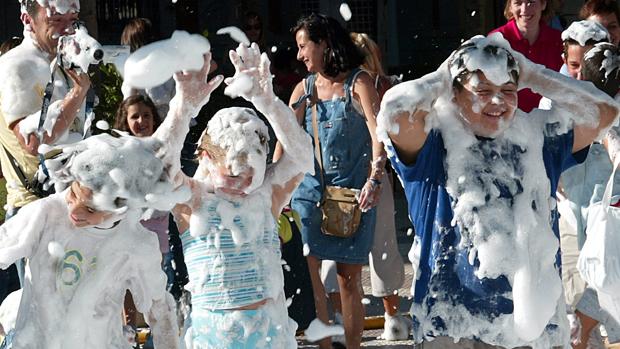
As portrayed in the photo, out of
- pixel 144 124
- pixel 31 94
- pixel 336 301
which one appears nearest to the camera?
pixel 31 94

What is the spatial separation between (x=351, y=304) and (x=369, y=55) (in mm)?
1325

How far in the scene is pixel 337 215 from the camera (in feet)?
22.6

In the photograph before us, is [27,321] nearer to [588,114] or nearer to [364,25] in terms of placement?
[588,114]

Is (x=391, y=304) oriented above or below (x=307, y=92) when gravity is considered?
below

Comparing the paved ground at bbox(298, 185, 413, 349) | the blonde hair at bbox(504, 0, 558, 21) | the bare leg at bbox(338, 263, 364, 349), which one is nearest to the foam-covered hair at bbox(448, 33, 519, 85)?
the bare leg at bbox(338, 263, 364, 349)

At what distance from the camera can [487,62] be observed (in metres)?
4.95

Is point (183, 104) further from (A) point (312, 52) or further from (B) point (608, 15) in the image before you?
(B) point (608, 15)

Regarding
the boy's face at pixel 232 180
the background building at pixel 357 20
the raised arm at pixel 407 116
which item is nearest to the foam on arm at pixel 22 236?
the boy's face at pixel 232 180

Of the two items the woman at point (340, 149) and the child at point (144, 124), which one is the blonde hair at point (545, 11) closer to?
the woman at point (340, 149)

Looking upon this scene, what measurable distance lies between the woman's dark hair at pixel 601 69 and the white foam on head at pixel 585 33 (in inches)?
7.3

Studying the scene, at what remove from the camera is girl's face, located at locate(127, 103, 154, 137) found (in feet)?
22.8

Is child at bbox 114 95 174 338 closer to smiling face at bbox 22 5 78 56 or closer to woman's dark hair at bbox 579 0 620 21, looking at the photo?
smiling face at bbox 22 5 78 56

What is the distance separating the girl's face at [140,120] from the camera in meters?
6.96

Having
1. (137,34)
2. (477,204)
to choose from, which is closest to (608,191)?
(477,204)
